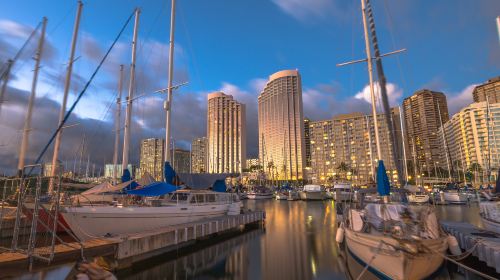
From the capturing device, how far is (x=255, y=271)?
13.8 metres

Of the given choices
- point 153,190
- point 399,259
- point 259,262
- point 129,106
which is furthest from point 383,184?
point 129,106

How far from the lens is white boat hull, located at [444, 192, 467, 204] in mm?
52944

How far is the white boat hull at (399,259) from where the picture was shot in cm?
912

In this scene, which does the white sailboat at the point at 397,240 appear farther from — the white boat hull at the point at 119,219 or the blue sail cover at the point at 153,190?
the white boat hull at the point at 119,219

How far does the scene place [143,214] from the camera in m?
16.3

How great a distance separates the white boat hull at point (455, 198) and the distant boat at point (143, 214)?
172ft

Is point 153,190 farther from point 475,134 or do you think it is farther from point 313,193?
point 475,134

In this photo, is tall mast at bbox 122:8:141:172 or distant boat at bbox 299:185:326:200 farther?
distant boat at bbox 299:185:326:200

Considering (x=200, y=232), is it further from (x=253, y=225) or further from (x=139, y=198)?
(x=253, y=225)

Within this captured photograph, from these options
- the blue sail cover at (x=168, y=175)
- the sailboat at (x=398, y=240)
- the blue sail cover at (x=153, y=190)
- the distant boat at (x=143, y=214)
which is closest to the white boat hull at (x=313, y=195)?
the distant boat at (x=143, y=214)

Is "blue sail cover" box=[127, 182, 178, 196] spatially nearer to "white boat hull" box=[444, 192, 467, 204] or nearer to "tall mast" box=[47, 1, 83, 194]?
"tall mast" box=[47, 1, 83, 194]

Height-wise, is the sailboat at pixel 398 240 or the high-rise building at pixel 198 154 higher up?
the high-rise building at pixel 198 154

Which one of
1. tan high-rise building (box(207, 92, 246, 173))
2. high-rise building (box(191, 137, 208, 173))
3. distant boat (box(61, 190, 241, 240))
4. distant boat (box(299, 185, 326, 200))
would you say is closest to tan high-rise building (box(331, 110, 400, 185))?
tan high-rise building (box(207, 92, 246, 173))

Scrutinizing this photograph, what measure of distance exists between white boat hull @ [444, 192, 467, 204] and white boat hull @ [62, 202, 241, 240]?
5664 cm
